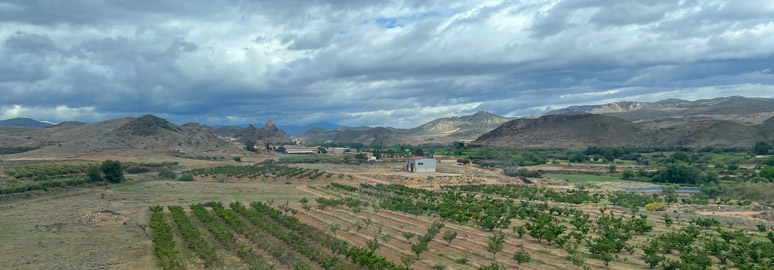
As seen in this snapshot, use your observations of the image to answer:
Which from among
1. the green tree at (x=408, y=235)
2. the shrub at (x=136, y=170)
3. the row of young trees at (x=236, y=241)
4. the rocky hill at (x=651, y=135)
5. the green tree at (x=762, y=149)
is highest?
the rocky hill at (x=651, y=135)

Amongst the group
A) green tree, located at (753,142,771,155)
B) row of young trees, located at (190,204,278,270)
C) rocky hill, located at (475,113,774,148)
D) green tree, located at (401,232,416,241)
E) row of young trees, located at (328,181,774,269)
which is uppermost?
rocky hill, located at (475,113,774,148)

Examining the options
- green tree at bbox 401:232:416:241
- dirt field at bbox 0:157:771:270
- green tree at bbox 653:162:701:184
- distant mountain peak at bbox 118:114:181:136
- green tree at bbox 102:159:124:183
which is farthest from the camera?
distant mountain peak at bbox 118:114:181:136

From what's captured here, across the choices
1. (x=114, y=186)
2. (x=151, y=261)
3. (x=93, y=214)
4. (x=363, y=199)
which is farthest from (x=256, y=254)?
(x=114, y=186)

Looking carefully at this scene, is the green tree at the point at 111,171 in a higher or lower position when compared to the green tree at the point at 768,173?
higher

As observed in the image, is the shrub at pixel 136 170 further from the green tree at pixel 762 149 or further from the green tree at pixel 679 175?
the green tree at pixel 762 149

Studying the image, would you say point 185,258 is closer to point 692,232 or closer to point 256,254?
point 256,254

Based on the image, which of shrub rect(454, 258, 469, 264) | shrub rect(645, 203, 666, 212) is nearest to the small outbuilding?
shrub rect(645, 203, 666, 212)

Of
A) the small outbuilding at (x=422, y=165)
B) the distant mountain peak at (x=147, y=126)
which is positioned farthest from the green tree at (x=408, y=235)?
the distant mountain peak at (x=147, y=126)

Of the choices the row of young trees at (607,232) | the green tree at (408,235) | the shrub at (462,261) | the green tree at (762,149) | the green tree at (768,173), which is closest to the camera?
the row of young trees at (607,232)

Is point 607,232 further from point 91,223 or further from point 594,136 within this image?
point 594,136

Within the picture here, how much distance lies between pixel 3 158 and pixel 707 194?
124590 millimetres

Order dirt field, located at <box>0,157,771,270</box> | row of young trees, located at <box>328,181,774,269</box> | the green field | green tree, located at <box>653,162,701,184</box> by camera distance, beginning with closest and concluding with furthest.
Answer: row of young trees, located at <box>328,181,774,269</box> < dirt field, located at <box>0,157,771,270</box> < green tree, located at <box>653,162,701,184</box> < the green field

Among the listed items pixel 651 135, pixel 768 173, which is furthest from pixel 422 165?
pixel 651 135

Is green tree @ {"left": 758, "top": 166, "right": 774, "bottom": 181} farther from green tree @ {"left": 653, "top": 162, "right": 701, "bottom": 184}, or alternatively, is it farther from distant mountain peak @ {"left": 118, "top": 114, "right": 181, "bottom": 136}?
distant mountain peak @ {"left": 118, "top": 114, "right": 181, "bottom": 136}
